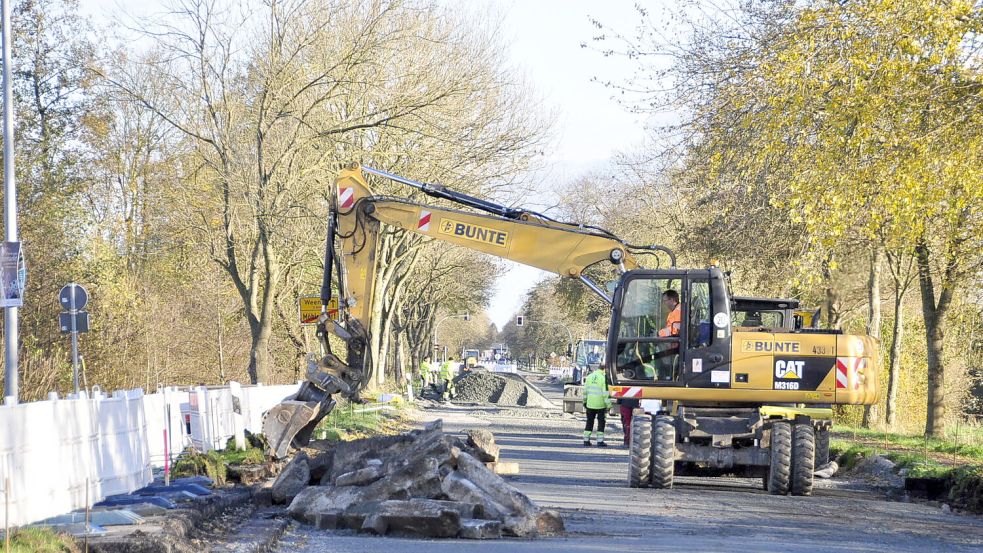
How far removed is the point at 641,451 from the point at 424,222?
4.80 metres

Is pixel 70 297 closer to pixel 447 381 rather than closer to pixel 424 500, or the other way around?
pixel 424 500

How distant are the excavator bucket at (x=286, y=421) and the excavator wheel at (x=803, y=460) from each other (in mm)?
6666

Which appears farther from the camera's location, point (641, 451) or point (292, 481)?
point (641, 451)

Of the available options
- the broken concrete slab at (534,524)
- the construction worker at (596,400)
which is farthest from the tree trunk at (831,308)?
the broken concrete slab at (534,524)

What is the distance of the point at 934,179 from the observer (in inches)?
529

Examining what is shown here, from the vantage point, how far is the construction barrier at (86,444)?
994 centimetres

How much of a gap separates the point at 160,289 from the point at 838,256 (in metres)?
23.0

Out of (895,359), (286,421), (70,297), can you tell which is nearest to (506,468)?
(286,421)

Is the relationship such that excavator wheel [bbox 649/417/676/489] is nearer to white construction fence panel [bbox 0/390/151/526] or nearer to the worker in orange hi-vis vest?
the worker in orange hi-vis vest

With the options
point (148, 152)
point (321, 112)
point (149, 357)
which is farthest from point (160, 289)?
point (321, 112)

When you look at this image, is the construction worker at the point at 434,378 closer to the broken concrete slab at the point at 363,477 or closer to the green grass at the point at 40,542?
the broken concrete slab at the point at 363,477

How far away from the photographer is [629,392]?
53.8 feet

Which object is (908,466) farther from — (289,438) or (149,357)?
(149,357)

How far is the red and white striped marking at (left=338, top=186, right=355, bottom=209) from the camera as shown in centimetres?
1766
